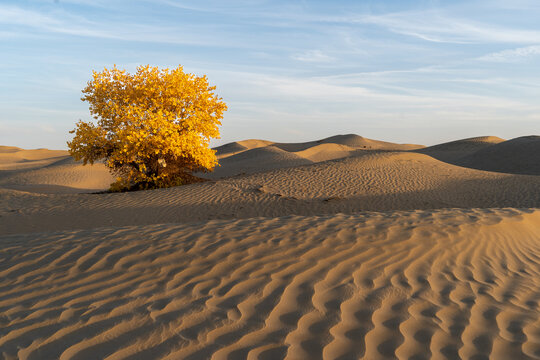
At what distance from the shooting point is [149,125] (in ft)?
47.3

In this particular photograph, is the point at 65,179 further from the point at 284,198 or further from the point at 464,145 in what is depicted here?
the point at 464,145

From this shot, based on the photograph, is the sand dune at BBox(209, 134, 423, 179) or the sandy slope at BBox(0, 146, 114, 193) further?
the sand dune at BBox(209, 134, 423, 179)

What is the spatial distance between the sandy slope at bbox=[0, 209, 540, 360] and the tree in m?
8.33

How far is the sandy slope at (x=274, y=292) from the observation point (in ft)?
9.91

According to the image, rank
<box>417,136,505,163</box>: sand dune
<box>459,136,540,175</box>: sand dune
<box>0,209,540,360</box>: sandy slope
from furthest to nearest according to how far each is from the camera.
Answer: <box>417,136,505,163</box>: sand dune
<box>459,136,540,175</box>: sand dune
<box>0,209,540,360</box>: sandy slope

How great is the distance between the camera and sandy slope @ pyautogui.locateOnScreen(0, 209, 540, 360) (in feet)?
9.91

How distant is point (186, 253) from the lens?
5199 millimetres

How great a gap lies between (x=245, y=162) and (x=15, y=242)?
2711cm

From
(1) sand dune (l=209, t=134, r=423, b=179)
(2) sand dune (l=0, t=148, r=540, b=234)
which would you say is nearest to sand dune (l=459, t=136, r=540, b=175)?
(1) sand dune (l=209, t=134, r=423, b=179)

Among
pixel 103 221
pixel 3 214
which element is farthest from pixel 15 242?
pixel 3 214

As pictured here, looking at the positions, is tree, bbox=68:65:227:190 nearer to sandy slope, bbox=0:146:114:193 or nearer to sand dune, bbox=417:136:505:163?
sandy slope, bbox=0:146:114:193

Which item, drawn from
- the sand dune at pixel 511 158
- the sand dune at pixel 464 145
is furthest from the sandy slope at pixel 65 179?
the sand dune at pixel 464 145

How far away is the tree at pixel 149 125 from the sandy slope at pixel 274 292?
27.3ft

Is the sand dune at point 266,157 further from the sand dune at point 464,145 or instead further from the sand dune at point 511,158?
the sand dune at point 511,158
